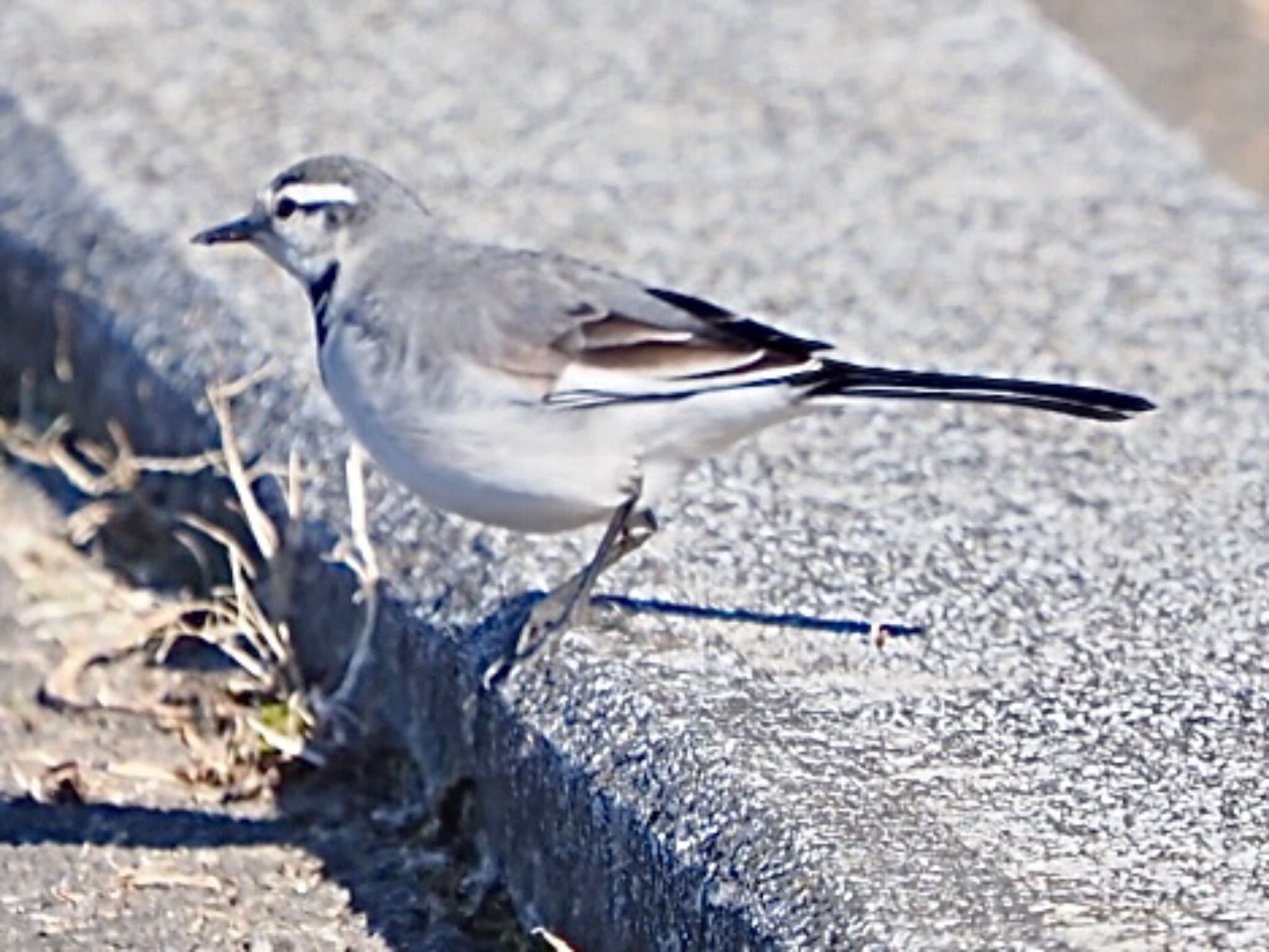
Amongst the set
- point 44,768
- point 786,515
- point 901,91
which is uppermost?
point 901,91

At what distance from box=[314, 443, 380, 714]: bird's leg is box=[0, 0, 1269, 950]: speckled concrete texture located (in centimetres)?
5

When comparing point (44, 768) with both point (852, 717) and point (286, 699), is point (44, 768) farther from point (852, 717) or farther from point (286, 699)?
point (852, 717)

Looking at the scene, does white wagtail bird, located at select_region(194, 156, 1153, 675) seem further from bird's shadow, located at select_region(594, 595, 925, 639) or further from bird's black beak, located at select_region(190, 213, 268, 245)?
bird's black beak, located at select_region(190, 213, 268, 245)

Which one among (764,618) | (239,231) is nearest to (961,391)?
(764,618)

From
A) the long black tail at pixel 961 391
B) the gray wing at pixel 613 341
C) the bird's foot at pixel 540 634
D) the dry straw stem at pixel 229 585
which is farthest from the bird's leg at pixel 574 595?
the dry straw stem at pixel 229 585

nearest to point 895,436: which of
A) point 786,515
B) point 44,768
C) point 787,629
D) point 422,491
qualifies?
point 786,515

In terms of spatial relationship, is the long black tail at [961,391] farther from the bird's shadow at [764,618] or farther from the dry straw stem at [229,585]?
the dry straw stem at [229,585]

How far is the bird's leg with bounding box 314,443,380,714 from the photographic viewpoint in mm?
4230

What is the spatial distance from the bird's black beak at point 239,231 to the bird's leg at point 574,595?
81cm

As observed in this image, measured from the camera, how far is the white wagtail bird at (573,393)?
3.82 metres

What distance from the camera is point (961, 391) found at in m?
3.83

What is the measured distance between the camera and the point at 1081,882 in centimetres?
315

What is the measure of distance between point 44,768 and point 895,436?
1.49 meters

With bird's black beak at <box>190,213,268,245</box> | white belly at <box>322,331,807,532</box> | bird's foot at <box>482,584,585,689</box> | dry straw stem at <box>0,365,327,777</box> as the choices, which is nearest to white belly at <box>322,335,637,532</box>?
white belly at <box>322,331,807,532</box>
